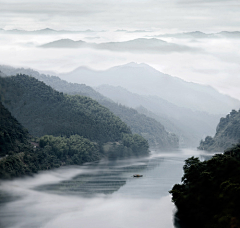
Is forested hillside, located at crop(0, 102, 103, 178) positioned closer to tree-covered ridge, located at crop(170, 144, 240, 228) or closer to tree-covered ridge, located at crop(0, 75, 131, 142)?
tree-covered ridge, located at crop(0, 75, 131, 142)

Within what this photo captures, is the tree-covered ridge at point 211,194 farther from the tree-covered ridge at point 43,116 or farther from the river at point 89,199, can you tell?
the tree-covered ridge at point 43,116

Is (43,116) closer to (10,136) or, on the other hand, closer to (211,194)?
(10,136)

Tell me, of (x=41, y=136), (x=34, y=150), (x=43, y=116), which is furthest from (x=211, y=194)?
(x=43, y=116)

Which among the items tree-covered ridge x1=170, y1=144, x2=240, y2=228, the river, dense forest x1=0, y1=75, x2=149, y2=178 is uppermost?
dense forest x1=0, y1=75, x2=149, y2=178

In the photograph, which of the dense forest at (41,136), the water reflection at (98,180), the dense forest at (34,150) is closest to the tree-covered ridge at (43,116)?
the dense forest at (41,136)

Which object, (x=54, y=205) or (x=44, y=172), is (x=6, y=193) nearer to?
(x=54, y=205)

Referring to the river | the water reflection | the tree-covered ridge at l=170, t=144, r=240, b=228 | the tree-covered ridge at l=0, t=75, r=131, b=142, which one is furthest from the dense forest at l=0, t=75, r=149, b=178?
the tree-covered ridge at l=170, t=144, r=240, b=228
